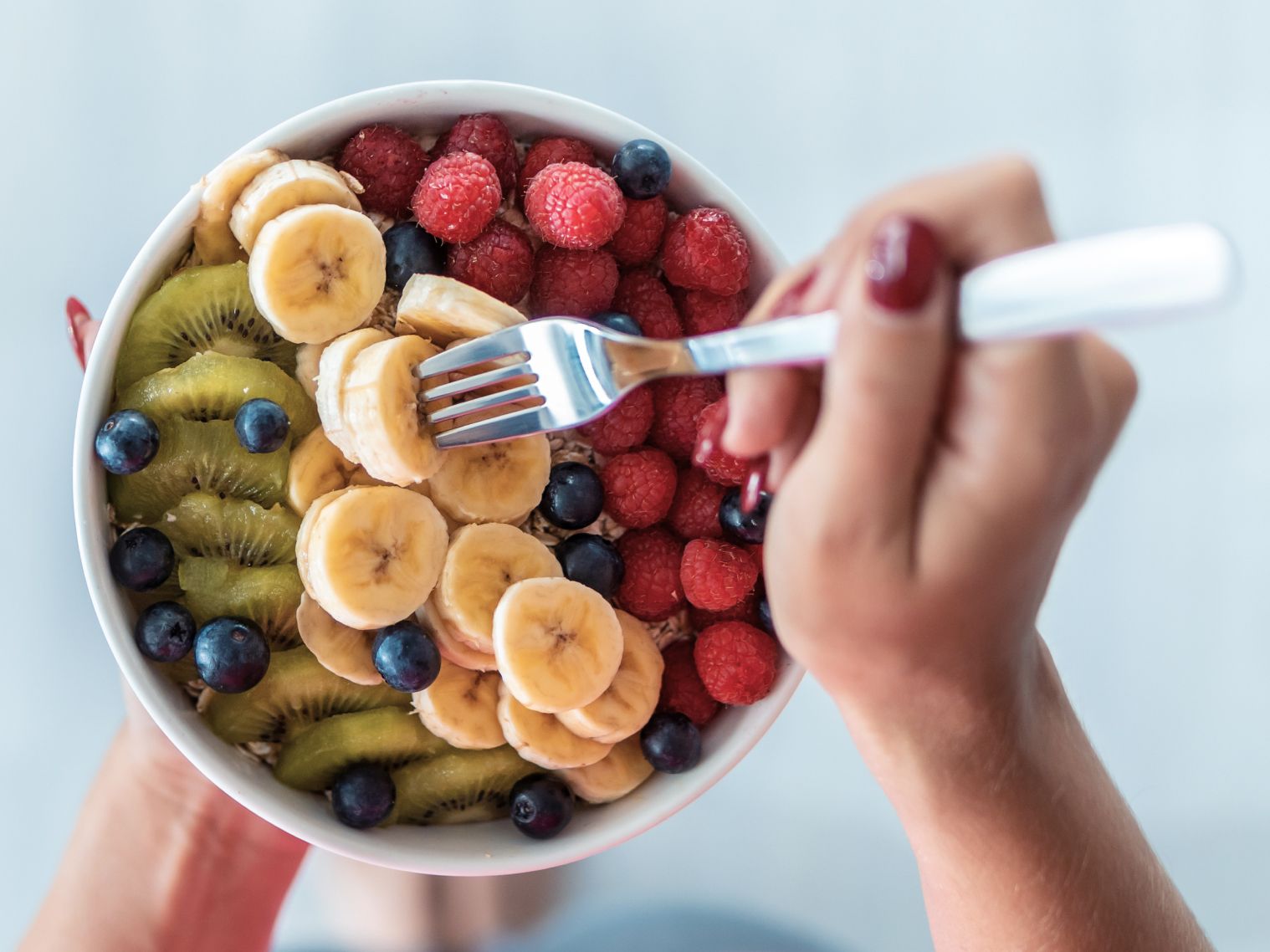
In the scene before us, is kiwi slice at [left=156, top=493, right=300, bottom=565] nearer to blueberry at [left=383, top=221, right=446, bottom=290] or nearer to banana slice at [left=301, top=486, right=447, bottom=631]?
banana slice at [left=301, top=486, right=447, bottom=631]

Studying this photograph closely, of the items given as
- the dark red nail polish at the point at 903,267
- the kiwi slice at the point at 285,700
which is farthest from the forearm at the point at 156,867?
the dark red nail polish at the point at 903,267

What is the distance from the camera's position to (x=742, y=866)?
1.49 m

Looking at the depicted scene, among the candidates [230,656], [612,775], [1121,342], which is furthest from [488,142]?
[1121,342]

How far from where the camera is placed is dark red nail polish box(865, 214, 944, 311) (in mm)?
508

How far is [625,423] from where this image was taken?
108cm

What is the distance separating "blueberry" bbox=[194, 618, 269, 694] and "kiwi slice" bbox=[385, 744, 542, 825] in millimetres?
198

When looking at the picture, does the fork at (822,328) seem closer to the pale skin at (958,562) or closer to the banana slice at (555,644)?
the pale skin at (958,562)

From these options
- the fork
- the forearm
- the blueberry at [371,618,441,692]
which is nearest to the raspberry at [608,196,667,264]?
the fork

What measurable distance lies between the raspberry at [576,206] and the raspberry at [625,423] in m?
0.16

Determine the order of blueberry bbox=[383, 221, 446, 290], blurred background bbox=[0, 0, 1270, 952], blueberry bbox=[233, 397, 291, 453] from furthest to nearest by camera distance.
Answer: blurred background bbox=[0, 0, 1270, 952] < blueberry bbox=[383, 221, 446, 290] < blueberry bbox=[233, 397, 291, 453]

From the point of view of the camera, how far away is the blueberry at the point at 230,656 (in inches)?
38.1

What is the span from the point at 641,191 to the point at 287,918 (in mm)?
1082

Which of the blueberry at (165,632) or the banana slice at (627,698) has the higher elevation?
the blueberry at (165,632)

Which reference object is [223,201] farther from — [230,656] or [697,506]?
[697,506]
